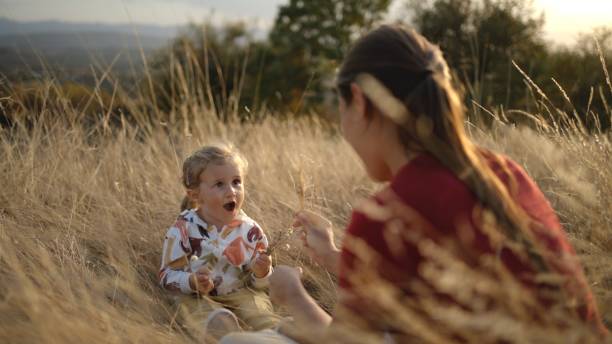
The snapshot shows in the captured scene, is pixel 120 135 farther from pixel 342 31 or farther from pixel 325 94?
pixel 342 31

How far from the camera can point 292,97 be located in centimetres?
1975

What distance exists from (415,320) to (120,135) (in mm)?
3803

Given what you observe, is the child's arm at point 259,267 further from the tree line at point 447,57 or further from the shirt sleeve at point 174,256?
the tree line at point 447,57

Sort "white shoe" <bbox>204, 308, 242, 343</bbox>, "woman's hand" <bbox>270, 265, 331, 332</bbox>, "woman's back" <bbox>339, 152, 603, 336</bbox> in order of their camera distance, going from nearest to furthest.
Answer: "woman's back" <bbox>339, 152, 603, 336</bbox> < "woman's hand" <bbox>270, 265, 331, 332</bbox> < "white shoe" <bbox>204, 308, 242, 343</bbox>

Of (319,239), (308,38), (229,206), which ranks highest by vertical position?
(319,239)

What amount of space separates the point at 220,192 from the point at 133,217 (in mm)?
925

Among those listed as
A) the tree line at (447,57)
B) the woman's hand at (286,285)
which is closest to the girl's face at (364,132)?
the woman's hand at (286,285)

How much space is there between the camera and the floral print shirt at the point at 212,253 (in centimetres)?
291

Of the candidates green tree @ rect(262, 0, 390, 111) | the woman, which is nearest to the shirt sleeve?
the woman

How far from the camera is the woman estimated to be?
60.6 inches

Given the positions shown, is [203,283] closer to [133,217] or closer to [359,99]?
[133,217]

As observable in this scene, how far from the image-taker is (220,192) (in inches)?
117

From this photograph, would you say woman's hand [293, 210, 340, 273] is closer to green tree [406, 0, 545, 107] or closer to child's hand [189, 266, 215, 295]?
child's hand [189, 266, 215, 295]

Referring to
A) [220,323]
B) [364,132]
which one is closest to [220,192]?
[220,323]
